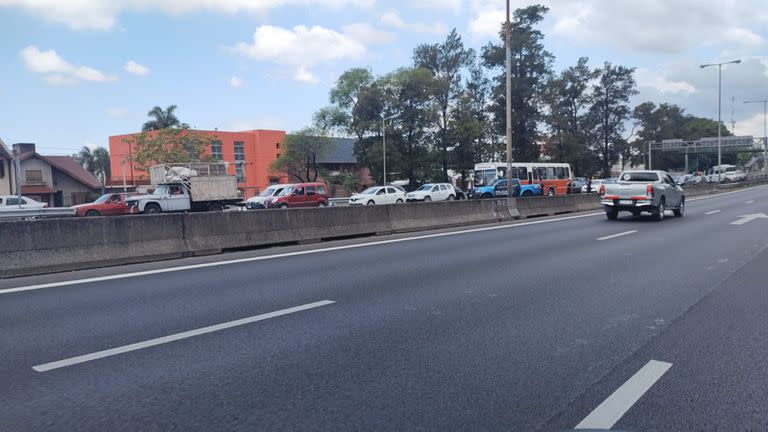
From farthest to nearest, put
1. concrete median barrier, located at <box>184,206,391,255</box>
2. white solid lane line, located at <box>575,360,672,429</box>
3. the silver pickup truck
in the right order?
the silver pickup truck
concrete median barrier, located at <box>184,206,391,255</box>
white solid lane line, located at <box>575,360,672,429</box>

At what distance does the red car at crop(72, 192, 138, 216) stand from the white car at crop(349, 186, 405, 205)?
1330cm

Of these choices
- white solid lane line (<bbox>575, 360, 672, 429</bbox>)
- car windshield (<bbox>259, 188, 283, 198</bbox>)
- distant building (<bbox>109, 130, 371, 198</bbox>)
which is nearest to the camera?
white solid lane line (<bbox>575, 360, 672, 429</bbox>)

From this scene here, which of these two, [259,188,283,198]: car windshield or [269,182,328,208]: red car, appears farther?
[259,188,283,198]: car windshield

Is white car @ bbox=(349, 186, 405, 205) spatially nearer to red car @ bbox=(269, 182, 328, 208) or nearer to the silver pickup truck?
red car @ bbox=(269, 182, 328, 208)

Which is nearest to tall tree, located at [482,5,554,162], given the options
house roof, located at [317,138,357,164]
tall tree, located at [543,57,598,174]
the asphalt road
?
tall tree, located at [543,57,598,174]

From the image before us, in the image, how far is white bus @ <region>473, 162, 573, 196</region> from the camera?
129ft

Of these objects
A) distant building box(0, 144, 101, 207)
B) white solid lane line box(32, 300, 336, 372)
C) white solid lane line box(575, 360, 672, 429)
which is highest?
distant building box(0, 144, 101, 207)

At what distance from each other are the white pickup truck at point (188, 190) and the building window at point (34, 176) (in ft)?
72.9

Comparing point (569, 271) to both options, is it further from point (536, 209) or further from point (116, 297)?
point (536, 209)

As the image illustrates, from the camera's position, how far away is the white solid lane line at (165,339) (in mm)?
4879

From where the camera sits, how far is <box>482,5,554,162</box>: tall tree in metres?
Answer: 64.1

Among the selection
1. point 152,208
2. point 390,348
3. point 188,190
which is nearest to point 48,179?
point 152,208

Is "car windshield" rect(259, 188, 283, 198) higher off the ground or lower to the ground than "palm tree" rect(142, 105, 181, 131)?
lower

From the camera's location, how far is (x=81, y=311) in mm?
6816
